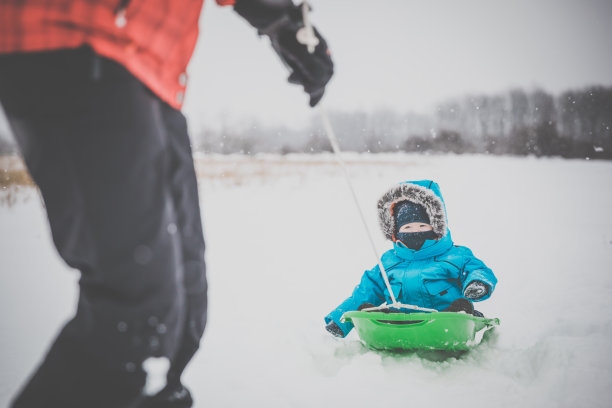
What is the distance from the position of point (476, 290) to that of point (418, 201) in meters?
0.64

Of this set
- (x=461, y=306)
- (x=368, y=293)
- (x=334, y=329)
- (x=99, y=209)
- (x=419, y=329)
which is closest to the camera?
(x=99, y=209)

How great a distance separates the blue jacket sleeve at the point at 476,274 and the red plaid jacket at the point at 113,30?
152cm

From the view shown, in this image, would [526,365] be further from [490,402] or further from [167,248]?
[167,248]

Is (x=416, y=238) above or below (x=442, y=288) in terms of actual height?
above

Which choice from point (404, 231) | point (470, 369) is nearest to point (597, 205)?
point (404, 231)

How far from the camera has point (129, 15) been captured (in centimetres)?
63

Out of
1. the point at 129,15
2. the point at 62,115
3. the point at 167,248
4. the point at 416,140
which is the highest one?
the point at 129,15

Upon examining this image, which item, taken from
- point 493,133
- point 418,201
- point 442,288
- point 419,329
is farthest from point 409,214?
point 493,133

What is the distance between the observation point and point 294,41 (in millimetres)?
978

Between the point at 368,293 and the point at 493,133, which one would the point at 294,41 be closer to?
the point at 368,293

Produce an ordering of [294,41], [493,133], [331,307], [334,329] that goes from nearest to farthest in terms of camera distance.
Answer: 1. [294,41]
2. [334,329]
3. [331,307]
4. [493,133]

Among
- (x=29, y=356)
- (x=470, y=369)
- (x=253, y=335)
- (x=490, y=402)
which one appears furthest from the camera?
(x=253, y=335)

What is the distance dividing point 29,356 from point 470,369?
6.52 feet

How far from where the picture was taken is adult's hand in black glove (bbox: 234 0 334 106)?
0.91 meters
